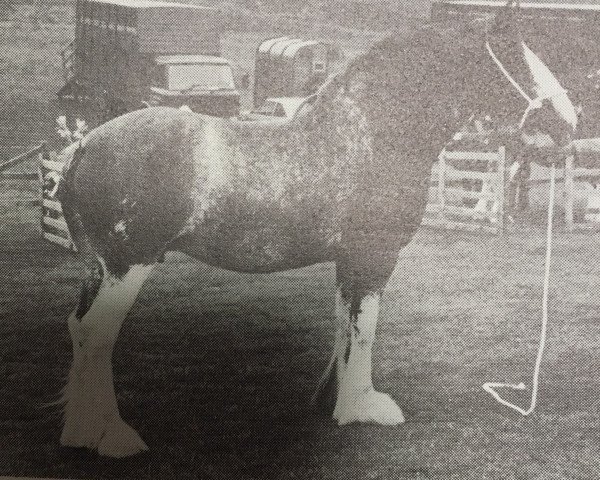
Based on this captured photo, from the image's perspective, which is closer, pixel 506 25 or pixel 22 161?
pixel 506 25

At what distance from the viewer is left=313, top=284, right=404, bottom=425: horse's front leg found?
6.90ft

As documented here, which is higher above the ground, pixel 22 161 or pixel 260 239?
pixel 22 161

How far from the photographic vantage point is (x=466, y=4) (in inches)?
80.8

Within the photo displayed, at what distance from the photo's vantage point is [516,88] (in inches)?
79.3

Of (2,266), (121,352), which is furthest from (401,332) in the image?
(2,266)

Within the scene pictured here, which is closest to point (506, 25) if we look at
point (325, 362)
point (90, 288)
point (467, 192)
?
point (467, 192)

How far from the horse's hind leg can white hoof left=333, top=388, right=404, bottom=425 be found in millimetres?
641

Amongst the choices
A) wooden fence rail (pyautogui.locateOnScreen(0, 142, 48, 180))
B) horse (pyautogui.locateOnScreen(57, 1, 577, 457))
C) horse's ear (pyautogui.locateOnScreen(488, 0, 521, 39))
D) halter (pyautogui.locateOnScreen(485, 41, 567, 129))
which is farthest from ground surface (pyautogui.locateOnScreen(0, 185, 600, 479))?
horse's ear (pyautogui.locateOnScreen(488, 0, 521, 39))

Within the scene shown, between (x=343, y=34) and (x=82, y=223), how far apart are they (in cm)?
98

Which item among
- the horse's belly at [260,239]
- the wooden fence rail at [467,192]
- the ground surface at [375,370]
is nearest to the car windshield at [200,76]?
the horse's belly at [260,239]

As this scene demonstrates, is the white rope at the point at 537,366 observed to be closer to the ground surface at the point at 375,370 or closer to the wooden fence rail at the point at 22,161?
the ground surface at the point at 375,370

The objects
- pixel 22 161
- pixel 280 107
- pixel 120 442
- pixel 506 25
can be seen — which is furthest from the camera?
pixel 22 161

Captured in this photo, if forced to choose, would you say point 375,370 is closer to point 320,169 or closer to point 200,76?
point 320,169

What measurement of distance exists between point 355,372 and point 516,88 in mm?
963
